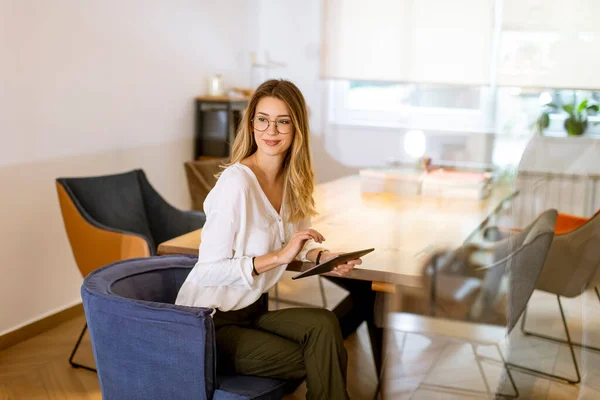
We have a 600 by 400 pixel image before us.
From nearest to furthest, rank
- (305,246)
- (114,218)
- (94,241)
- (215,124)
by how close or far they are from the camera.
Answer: (305,246), (94,241), (114,218), (215,124)

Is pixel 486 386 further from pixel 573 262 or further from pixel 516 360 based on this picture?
pixel 573 262

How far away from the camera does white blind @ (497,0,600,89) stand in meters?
1.67

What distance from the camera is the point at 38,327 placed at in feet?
11.1

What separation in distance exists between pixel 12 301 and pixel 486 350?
2.20 meters

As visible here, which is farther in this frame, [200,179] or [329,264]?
[200,179]

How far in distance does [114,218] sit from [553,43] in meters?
2.09

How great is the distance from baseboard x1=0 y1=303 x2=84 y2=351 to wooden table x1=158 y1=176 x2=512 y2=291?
1.25 m

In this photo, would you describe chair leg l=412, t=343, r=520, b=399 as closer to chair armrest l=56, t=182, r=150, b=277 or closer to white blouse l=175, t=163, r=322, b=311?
white blouse l=175, t=163, r=322, b=311

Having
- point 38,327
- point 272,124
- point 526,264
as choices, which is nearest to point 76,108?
point 38,327

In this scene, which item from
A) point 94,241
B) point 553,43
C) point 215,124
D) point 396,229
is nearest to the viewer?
point 553,43

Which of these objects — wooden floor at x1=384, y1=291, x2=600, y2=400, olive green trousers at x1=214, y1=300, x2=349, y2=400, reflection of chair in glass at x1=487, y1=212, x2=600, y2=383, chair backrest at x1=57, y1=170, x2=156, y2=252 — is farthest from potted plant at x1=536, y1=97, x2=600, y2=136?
chair backrest at x1=57, y1=170, x2=156, y2=252

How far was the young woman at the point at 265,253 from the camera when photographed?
6.39 ft

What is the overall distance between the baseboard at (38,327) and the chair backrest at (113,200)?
0.65 metres

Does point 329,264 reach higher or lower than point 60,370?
higher
